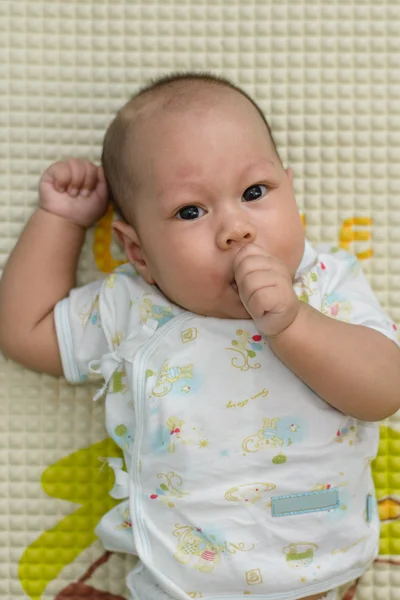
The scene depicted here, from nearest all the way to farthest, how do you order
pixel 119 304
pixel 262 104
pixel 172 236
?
1. pixel 172 236
2. pixel 119 304
3. pixel 262 104

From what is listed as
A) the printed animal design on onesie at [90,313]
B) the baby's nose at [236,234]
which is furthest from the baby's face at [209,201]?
the printed animal design on onesie at [90,313]

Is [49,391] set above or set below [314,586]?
above

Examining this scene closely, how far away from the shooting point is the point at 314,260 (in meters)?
1.12

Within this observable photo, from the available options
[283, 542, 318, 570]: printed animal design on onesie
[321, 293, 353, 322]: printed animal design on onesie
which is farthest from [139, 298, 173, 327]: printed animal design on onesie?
[283, 542, 318, 570]: printed animal design on onesie

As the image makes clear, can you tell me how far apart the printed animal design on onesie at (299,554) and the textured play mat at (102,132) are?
184 mm

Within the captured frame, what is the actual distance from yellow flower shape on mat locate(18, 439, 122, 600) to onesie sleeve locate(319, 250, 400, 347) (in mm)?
387

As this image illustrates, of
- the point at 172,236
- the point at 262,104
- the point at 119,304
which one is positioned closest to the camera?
the point at 172,236

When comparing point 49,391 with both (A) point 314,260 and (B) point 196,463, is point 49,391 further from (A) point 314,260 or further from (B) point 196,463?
(A) point 314,260

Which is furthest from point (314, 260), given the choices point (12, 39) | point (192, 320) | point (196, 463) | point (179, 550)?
point (12, 39)

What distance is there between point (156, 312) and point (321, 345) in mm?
238

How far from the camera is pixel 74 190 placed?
3.92ft

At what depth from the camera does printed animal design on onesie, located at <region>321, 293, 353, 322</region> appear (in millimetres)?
1093

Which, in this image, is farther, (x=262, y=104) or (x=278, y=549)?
(x=262, y=104)

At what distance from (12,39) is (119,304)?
1.49 ft
